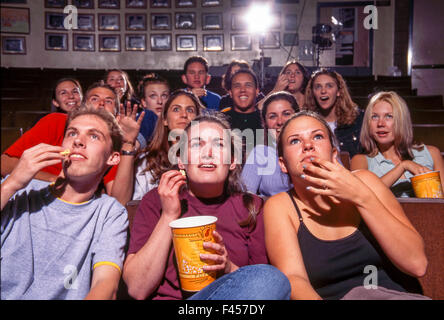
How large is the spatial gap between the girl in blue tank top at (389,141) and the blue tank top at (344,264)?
0.71 m

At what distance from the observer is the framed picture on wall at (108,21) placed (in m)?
6.39

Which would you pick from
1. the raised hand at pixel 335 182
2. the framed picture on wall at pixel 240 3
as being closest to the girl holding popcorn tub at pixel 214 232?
the raised hand at pixel 335 182

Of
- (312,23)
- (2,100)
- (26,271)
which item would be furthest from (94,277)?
(312,23)

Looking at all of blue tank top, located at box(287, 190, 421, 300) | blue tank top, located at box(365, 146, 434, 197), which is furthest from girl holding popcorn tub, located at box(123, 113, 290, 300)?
blue tank top, located at box(365, 146, 434, 197)

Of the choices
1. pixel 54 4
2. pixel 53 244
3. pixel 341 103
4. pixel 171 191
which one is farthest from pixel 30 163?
pixel 54 4

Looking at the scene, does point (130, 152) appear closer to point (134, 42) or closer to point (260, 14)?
point (134, 42)

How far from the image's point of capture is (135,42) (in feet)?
21.7

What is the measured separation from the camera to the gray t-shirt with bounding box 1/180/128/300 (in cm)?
92

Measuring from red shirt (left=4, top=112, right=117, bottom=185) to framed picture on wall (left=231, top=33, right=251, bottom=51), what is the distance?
542 cm

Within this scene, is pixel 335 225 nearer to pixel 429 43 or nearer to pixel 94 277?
pixel 94 277

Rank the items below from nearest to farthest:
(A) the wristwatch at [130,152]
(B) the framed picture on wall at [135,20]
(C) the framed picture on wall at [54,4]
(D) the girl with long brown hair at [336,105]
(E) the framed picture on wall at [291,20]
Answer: (A) the wristwatch at [130,152], (D) the girl with long brown hair at [336,105], (C) the framed picture on wall at [54,4], (B) the framed picture on wall at [135,20], (E) the framed picture on wall at [291,20]

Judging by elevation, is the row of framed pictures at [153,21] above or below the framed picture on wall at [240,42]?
above

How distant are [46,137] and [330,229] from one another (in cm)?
125

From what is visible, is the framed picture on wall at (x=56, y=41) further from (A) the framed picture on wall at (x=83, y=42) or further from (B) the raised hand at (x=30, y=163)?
(B) the raised hand at (x=30, y=163)
